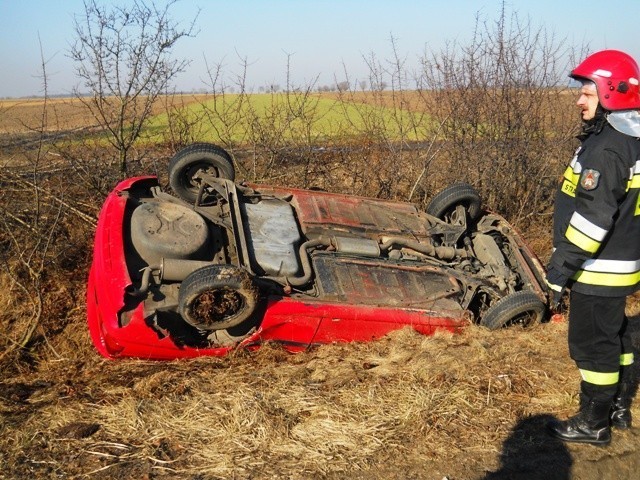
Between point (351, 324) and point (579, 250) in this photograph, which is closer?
point (579, 250)

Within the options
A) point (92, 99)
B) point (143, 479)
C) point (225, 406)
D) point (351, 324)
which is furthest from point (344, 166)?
point (143, 479)

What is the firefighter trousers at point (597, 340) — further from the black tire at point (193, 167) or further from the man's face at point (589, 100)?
the black tire at point (193, 167)

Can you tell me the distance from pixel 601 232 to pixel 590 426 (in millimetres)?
1289

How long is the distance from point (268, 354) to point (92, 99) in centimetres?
510

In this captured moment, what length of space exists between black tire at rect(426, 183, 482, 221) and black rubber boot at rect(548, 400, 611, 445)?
306 cm

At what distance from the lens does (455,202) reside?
636 cm

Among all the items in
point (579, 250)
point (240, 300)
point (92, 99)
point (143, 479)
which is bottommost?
point (143, 479)

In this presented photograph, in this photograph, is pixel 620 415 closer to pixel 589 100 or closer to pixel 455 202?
pixel 589 100

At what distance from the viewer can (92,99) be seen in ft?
26.0

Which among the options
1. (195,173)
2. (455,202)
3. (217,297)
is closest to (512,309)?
(455,202)

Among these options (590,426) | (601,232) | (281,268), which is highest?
(601,232)

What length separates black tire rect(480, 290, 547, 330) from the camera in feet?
16.8

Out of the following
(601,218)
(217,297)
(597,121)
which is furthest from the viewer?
(217,297)

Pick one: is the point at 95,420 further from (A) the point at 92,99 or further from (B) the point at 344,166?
(B) the point at 344,166
